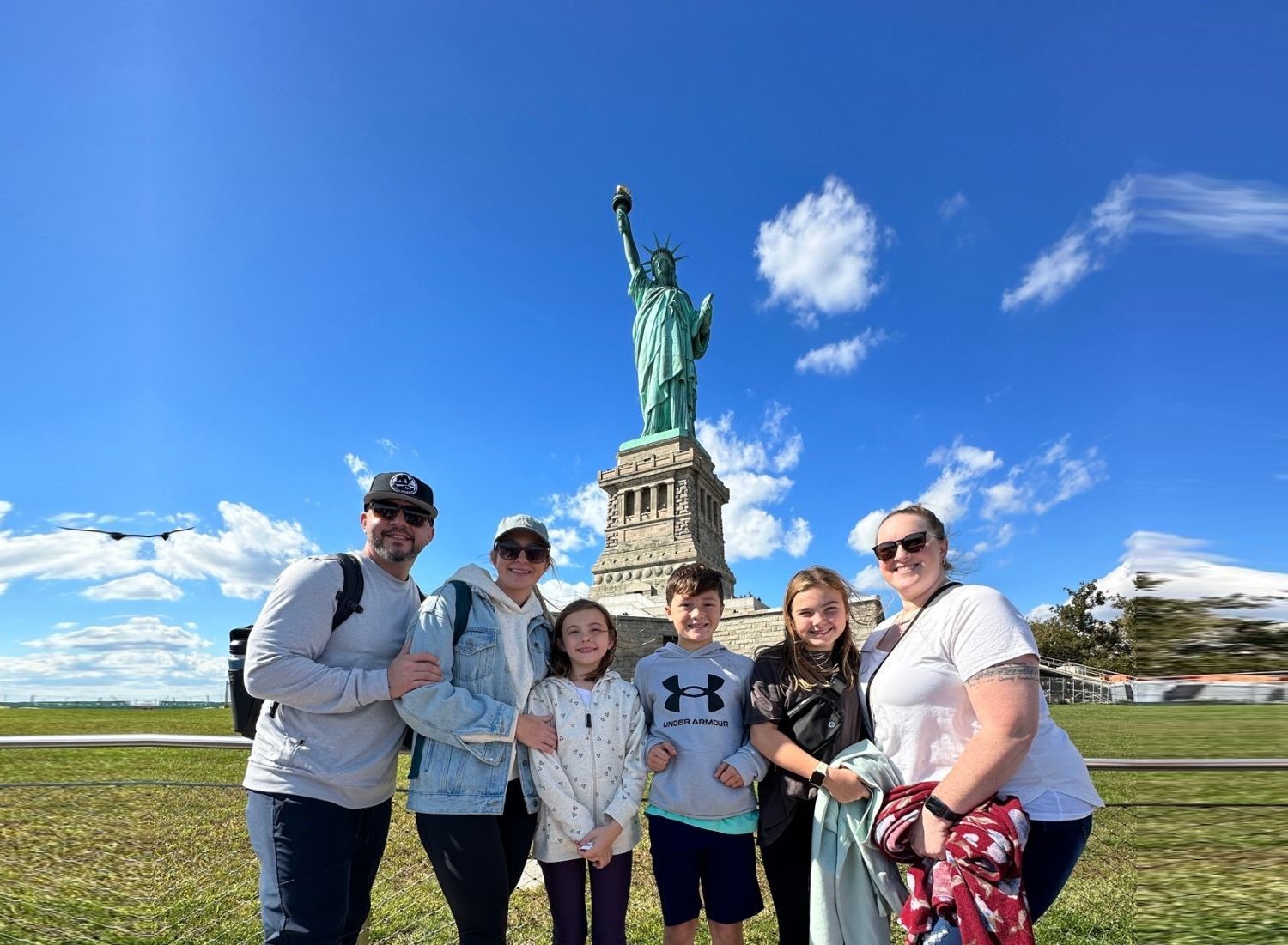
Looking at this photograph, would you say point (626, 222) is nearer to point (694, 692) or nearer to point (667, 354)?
point (667, 354)

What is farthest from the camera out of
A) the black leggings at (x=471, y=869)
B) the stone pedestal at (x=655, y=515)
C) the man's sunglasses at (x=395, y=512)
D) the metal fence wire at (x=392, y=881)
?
the stone pedestal at (x=655, y=515)

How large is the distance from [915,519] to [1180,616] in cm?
108

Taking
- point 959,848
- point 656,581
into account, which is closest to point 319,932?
point 959,848

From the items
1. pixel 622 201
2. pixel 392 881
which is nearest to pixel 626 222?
pixel 622 201

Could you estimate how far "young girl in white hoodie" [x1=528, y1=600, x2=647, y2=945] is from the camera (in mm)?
2814

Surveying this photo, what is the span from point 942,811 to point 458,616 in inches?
79.9

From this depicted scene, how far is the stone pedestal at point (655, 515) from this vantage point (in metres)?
30.9

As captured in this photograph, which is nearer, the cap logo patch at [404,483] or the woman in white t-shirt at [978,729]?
the woman in white t-shirt at [978,729]

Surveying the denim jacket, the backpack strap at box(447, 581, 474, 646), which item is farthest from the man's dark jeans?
the backpack strap at box(447, 581, 474, 646)

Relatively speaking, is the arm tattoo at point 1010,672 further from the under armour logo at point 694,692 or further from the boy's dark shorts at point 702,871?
the boy's dark shorts at point 702,871

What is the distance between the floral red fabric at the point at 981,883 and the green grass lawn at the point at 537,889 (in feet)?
3.65

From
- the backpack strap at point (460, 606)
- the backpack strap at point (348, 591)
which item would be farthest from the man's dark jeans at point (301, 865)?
the backpack strap at point (460, 606)

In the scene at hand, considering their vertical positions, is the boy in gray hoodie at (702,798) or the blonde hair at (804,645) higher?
the blonde hair at (804,645)

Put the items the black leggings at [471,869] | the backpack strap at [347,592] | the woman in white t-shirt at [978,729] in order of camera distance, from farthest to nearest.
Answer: the backpack strap at [347,592] → the black leggings at [471,869] → the woman in white t-shirt at [978,729]
